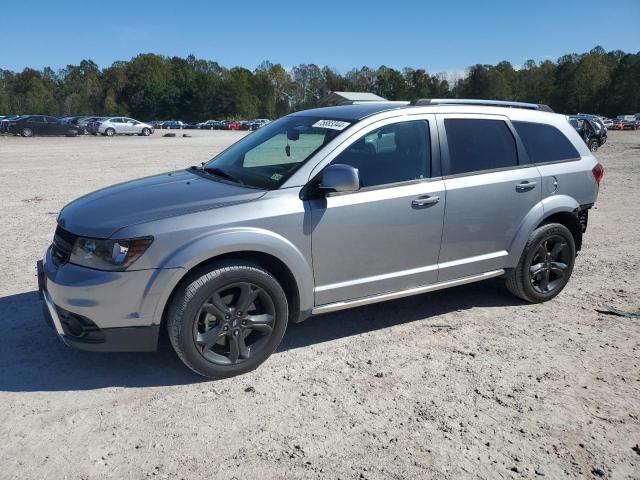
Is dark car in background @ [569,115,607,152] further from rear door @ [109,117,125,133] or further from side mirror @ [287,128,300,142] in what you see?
rear door @ [109,117,125,133]

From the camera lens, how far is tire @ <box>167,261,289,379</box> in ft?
12.2

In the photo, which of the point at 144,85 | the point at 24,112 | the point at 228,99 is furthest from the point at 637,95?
the point at 24,112

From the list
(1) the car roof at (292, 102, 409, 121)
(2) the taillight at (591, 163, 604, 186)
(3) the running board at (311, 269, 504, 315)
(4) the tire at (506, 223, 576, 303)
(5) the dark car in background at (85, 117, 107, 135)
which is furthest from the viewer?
(5) the dark car in background at (85, 117, 107, 135)

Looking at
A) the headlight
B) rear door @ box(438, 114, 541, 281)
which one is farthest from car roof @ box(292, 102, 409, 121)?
the headlight

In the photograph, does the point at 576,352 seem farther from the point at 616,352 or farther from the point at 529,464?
the point at 529,464

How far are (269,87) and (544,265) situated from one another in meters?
144

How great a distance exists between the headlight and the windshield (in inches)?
39.8

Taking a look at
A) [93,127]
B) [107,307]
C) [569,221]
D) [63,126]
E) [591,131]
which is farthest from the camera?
[93,127]

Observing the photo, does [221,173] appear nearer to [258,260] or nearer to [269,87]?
[258,260]

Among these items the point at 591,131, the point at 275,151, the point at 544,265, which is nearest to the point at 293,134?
the point at 275,151

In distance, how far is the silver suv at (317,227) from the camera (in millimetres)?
3668

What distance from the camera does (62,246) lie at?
393 cm

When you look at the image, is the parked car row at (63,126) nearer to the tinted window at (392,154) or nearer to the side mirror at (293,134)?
the side mirror at (293,134)

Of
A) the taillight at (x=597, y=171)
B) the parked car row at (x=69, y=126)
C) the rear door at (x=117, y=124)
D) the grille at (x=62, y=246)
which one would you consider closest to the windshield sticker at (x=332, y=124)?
the grille at (x=62, y=246)
